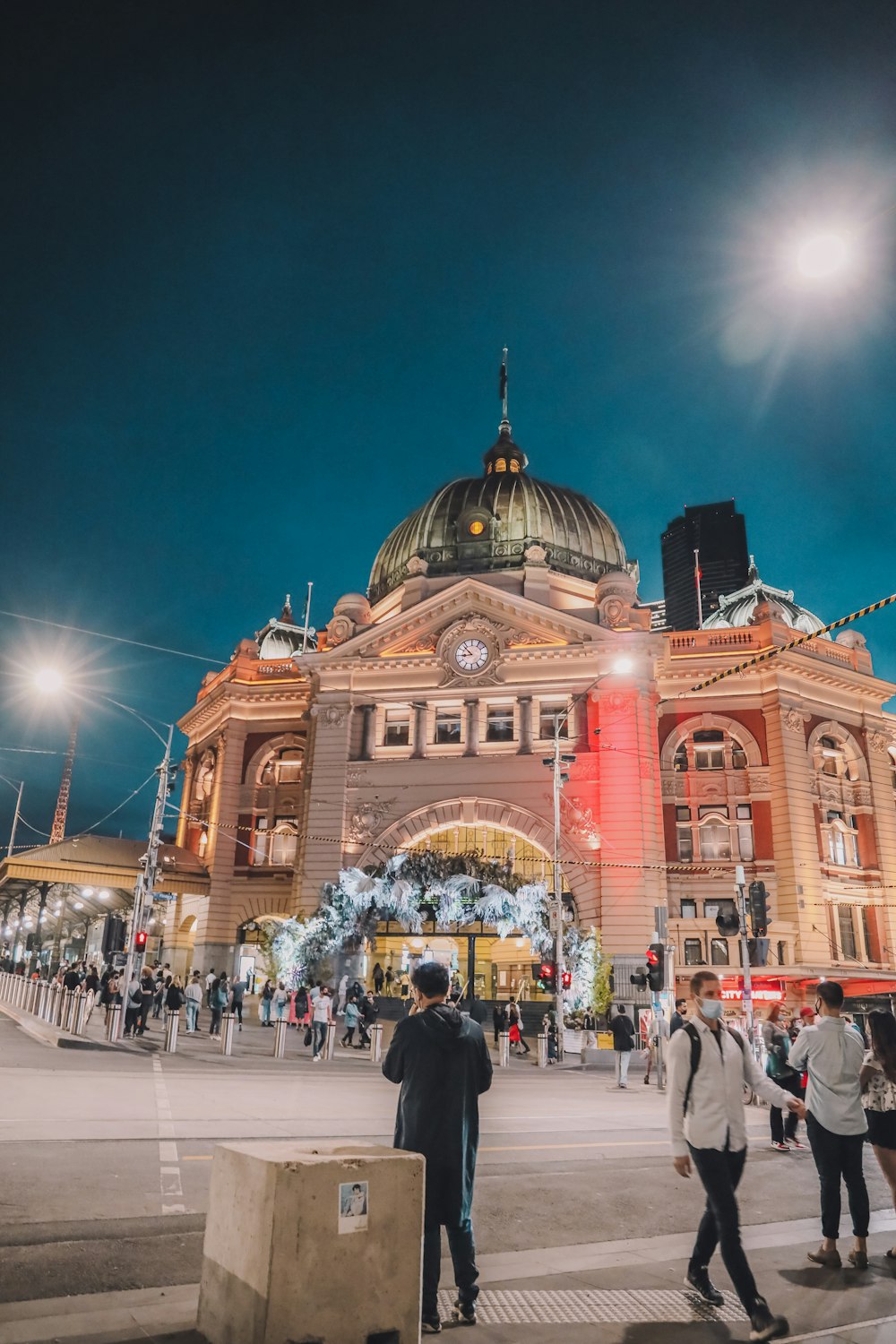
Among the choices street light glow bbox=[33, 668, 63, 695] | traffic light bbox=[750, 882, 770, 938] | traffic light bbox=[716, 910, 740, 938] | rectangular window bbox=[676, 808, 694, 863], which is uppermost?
rectangular window bbox=[676, 808, 694, 863]

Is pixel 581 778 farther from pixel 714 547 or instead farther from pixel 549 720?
pixel 714 547

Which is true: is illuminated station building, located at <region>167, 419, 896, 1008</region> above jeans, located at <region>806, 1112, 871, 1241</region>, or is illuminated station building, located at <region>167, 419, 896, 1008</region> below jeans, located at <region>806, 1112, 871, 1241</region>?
above

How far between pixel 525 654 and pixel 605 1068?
71.4 ft

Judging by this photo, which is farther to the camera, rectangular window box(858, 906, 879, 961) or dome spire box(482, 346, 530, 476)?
dome spire box(482, 346, 530, 476)

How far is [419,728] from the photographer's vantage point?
49062mm

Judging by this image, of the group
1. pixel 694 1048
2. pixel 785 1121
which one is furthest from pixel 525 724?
pixel 694 1048

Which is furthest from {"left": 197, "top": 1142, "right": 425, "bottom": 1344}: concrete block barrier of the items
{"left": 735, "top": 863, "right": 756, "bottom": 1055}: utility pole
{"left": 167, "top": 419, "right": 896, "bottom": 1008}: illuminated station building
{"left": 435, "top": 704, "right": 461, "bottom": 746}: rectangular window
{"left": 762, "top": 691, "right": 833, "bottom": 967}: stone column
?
{"left": 435, "top": 704, "right": 461, "bottom": 746}: rectangular window

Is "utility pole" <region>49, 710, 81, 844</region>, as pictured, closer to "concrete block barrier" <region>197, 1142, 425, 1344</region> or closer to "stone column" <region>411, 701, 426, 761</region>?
"stone column" <region>411, 701, 426, 761</region>

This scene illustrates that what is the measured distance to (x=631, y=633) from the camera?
155 feet

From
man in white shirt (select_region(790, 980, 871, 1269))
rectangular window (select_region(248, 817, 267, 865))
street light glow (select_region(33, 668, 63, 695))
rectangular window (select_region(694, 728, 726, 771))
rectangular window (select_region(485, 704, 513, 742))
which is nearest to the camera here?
man in white shirt (select_region(790, 980, 871, 1269))

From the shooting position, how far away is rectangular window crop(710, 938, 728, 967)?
44.8 metres

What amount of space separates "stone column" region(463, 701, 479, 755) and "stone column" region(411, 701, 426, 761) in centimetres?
220

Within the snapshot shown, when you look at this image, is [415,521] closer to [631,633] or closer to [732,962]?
[631,633]

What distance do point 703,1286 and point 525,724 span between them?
41.1 metres
